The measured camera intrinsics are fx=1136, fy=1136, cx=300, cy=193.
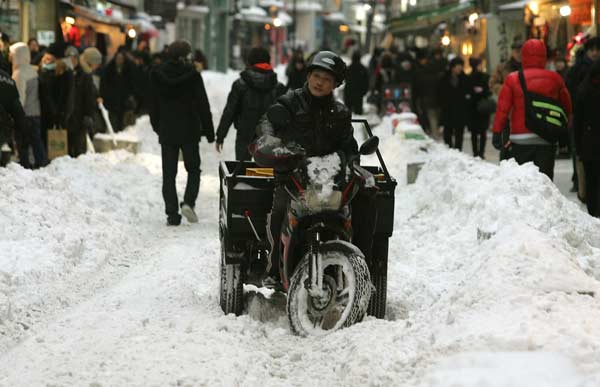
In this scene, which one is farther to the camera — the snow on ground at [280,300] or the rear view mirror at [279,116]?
the rear view mirror at [279,116]

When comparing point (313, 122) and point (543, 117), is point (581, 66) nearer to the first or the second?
point (543, 117)

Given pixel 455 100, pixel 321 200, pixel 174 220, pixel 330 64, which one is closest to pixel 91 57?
pixel 455 100

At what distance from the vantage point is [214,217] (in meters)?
14.6

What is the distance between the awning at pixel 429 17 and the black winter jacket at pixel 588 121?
29.5 metres

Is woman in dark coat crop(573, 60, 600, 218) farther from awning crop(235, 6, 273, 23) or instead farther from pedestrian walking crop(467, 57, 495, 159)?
awning crop(235, 6, 273, 23)

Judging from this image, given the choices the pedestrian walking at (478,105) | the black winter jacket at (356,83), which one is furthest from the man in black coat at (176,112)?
the black winter jacket at (356,83)

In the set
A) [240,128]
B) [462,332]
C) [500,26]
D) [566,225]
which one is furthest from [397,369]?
[500,26]

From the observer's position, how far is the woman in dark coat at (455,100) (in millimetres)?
22812

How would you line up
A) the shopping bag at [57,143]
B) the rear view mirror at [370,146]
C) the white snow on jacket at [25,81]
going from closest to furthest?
the rear view mirror at [370,146], the white snow on jacket at [25,81], the shopping bag at [57,143]

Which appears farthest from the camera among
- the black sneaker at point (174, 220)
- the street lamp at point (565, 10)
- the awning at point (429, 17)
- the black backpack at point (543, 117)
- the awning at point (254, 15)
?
the awning at point (254, 15)

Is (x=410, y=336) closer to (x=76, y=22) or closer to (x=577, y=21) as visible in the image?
(x=577, y=21)

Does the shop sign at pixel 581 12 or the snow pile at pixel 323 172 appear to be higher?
the shop sign at pixel 581 12

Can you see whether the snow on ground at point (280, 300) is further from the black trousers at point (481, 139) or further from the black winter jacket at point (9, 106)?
the black trousers at point (481, 139)

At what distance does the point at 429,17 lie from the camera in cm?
5078
